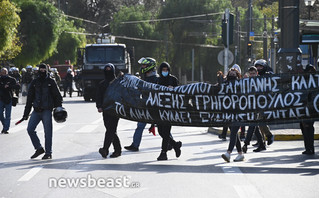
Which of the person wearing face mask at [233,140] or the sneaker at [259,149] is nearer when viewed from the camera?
the person wearing face mask at [233,140]

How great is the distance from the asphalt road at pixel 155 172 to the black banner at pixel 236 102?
76cm

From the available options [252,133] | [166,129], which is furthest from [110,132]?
[252,133]

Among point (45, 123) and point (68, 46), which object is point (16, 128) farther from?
point (68, 46)

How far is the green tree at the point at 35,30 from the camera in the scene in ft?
188

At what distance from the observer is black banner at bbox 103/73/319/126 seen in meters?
11.9

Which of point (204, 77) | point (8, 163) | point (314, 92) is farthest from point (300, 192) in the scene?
point (204, 77)

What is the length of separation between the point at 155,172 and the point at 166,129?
1896 mm

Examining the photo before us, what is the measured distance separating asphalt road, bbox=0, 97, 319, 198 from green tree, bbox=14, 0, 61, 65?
140ft

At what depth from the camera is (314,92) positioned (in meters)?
11.9

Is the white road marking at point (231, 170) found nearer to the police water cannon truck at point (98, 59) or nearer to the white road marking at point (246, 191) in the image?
the white road marking at point (246, 191)

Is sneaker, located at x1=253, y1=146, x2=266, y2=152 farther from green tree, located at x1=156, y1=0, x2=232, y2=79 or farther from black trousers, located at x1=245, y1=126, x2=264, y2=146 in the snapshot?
green tree, located at x1=156, y1=0, x2=232, y2=79

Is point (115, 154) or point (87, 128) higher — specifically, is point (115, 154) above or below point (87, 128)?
above
